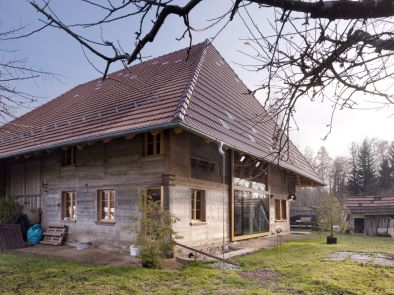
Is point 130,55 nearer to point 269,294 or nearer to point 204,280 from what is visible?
point 269,294

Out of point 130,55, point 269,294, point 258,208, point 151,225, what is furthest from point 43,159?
point 130,55

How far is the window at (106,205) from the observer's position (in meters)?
11.6

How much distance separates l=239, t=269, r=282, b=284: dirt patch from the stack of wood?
7120mm

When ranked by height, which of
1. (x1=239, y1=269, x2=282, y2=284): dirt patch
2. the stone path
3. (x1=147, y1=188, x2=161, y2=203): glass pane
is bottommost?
the stone path

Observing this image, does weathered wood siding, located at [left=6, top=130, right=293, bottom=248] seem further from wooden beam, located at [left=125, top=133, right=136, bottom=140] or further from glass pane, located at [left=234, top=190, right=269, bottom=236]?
glass pane, located at [left=234, top=190, right=269, bottom=236]

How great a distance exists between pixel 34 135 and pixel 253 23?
1384 cm

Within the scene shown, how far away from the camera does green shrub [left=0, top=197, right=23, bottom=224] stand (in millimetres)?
13597

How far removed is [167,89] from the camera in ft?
40.2

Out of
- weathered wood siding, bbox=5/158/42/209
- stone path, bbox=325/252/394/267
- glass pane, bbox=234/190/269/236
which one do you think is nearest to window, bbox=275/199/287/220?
glass pane, bbox=234/190/269/236

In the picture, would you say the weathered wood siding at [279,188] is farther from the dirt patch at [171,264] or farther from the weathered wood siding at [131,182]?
the dirt patch at [171,264]

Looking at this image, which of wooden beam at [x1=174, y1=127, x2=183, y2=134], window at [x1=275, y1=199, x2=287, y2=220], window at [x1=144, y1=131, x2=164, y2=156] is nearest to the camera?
wooden beam at [x1=174, y1=127, x2=183, y2=134]

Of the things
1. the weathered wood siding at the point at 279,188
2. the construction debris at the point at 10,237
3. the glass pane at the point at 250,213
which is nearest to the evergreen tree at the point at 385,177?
the weathered wood siding at the point at 279,188

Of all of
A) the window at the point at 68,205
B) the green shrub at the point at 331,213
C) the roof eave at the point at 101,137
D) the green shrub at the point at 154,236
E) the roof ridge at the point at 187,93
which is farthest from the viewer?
the green shrub at the point at 331,213

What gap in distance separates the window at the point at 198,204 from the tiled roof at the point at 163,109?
6.00 ft
